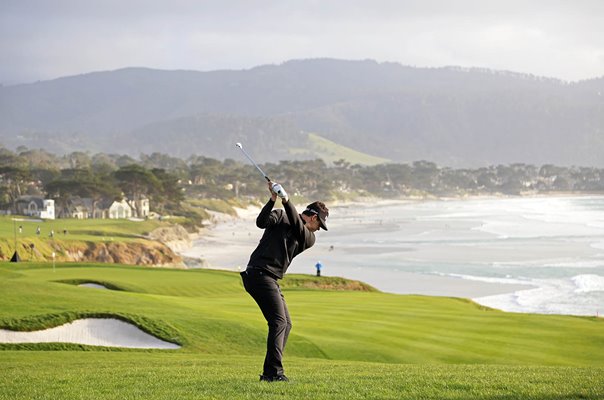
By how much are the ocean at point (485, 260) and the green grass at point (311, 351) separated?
35.2 ft

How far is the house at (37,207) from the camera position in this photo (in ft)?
337

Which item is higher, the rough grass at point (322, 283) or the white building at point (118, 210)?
the white building at point (118, 210)

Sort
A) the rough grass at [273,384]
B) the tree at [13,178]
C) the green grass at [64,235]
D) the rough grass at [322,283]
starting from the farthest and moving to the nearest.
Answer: the tree at [13,178] → the green grass at [64,235] → the rough grass at [322,283] → the rough grass at [273,384]

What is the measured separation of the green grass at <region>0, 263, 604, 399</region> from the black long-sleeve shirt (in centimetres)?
174

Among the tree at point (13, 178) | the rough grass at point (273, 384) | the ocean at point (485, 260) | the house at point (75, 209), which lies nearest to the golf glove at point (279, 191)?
the rough grass at point (273, 384)

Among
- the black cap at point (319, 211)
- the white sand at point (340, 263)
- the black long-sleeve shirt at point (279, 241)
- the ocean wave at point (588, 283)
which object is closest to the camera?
the black long-sleeve shirt at point (279, 241)

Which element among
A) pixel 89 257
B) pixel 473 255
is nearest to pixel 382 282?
pixel 473 255

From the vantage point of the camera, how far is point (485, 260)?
6869cm

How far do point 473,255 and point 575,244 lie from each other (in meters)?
16.3

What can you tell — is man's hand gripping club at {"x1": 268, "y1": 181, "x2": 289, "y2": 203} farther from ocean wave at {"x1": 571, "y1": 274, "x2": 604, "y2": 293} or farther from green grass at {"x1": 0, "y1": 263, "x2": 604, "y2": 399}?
ocean wave at {"x1": 571, "y1": 274, "x2": 604, "y2": 293}

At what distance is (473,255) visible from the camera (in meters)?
73.0

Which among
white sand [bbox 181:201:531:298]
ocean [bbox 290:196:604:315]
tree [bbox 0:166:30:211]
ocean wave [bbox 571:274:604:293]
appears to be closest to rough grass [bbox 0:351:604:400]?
ocean [bbox 290:196:604:315]

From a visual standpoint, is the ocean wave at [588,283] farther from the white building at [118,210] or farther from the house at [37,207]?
the white building at [118,210]

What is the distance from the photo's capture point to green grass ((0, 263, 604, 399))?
1184 centimetres
